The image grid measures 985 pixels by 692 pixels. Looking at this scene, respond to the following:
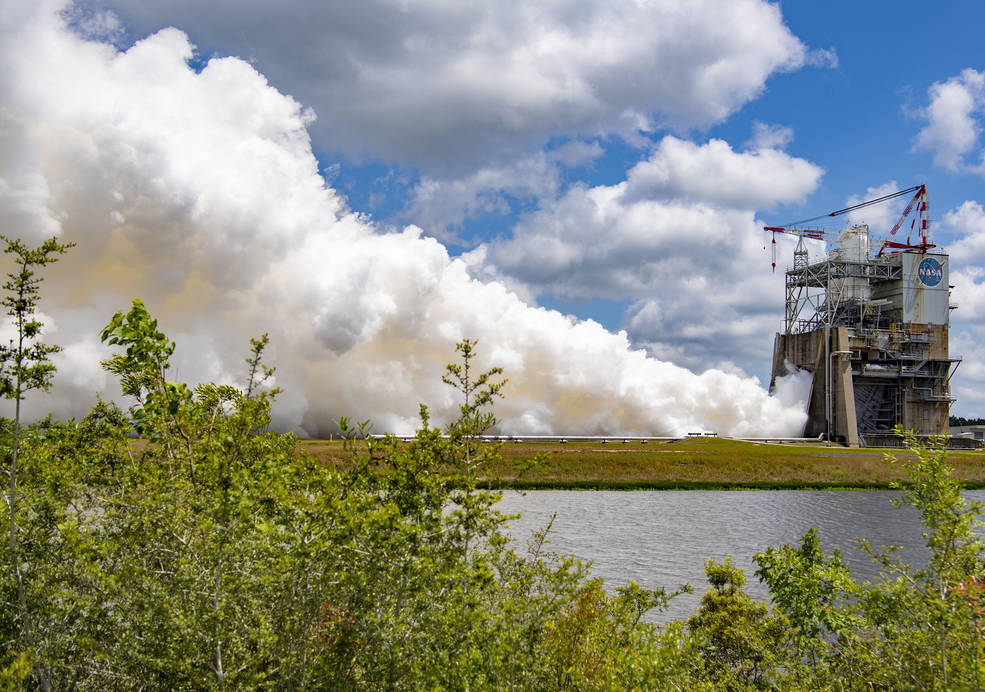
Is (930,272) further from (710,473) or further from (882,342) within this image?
(710,473)

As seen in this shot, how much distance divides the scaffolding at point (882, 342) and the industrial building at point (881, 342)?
0.16m

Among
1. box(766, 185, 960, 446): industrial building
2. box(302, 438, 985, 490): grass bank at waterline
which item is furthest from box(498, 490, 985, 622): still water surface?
box(766, 185, 960, 446): industrial building

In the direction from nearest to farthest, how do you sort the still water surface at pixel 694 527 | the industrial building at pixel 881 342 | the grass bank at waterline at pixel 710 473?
1. the still water surface at pixel 694 527
2. the grass bank at waterline at pixel 710 473
3. the industrial building at pixel 881 342

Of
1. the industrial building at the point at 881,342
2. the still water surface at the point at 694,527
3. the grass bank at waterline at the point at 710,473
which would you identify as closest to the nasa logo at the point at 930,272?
the industrial building at the point at 881,342

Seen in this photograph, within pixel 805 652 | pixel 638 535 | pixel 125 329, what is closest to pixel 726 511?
pixel 638 535

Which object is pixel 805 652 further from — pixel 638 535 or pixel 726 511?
pixel 726 511

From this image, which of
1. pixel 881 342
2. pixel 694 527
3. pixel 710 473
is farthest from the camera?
pixel 881 342

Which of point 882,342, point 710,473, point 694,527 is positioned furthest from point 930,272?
point 694,527

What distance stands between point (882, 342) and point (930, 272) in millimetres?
16321

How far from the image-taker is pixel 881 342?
11912 cm

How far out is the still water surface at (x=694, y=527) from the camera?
27.0 m

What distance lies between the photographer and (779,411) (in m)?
127

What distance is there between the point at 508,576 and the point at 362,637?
2518 mm

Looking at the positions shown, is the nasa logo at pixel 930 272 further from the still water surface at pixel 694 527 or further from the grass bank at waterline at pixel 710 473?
the still water surface at pixel 694 527
